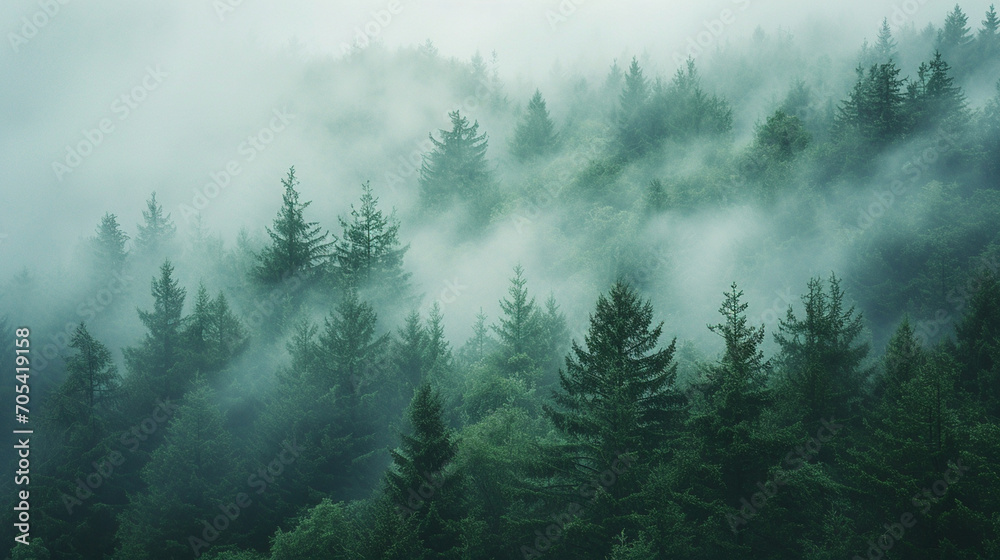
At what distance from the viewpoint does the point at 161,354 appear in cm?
Result: 3934

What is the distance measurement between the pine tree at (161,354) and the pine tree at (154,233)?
41.3 meters

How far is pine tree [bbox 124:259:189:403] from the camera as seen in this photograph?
38000mm

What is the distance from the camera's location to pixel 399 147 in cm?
9481

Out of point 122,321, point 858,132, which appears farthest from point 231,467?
point 858,132

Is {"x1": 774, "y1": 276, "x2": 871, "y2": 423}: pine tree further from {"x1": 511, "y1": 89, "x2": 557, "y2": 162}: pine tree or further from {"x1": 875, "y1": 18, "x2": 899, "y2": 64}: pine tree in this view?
{"x1": 875, "y1": 18, "x2": 899, "y2": 64}: pine tree

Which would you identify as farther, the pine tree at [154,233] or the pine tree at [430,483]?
the pine tree at [154,233]

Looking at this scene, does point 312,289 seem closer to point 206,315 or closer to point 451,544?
point 206,315

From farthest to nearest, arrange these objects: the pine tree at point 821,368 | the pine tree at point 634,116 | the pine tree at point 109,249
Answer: the pine tree at point 634,116
the pine tree at point 109,249
the pine tree at point 821,368

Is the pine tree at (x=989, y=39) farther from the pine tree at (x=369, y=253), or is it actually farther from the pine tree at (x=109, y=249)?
the pine tree at (x=109, y=249)

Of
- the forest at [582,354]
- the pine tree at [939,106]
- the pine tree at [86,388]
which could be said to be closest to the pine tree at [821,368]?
the forest at [582,354]

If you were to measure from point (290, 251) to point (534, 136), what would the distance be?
43.0 metres

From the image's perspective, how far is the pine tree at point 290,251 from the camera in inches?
1665

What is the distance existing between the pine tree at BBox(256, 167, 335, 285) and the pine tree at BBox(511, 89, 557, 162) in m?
39.1

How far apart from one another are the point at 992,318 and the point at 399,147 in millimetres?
80711
